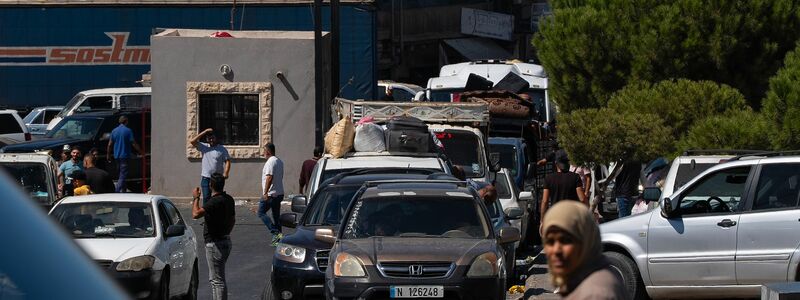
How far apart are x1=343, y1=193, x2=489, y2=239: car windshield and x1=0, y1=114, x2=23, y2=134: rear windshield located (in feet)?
71.0

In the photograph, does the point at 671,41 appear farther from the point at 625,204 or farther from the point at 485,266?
the point at 485,266

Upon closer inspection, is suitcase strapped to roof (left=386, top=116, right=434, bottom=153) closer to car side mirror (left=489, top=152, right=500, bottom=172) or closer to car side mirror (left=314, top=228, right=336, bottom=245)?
car side mirror (left=489, top=152, right=500, bottom=172)

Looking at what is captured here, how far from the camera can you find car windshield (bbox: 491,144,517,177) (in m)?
22.6

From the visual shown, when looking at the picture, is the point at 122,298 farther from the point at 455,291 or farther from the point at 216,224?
the point at 216,224

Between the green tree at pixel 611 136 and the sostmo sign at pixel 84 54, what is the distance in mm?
21305

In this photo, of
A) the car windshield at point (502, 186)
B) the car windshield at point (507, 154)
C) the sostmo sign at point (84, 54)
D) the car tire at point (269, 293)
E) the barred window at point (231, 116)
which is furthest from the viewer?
the sostmo sign at point (84, 54)

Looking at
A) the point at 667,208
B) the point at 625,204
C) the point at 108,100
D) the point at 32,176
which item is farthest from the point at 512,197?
the point at 108,100

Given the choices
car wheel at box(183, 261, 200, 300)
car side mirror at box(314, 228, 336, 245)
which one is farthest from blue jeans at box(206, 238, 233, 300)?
car side mirror at box(314, 228, 336, 245)

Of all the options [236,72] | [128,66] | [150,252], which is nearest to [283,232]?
[236,72]

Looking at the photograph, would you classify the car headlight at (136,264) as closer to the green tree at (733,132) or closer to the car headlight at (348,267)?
the car headlight at (348,267)

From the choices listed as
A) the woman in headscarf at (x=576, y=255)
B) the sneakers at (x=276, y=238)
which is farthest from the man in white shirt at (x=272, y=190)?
the woman in headscarf at (x=576, y=255)

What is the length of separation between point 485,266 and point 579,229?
628 centimetres

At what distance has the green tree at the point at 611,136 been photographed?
52.4 ft

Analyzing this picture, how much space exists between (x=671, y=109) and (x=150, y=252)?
24.6 feet
